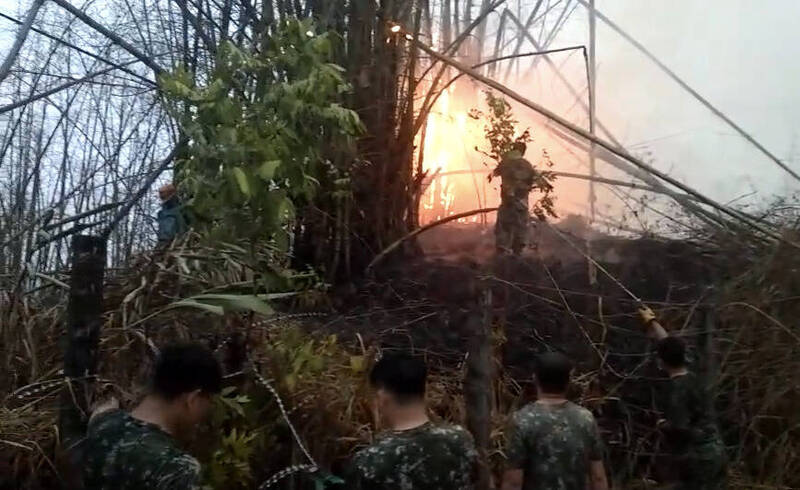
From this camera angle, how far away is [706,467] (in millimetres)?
4914

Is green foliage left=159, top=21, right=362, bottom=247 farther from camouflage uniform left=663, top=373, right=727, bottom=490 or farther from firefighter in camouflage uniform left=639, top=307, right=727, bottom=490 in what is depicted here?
camouflage uniform left=663, top=373, right=727, bottom=490

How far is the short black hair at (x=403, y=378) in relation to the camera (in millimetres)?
3305

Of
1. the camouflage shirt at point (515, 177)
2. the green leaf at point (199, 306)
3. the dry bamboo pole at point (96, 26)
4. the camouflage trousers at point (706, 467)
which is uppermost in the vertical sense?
the dry bamboo pole at point (96, 26)

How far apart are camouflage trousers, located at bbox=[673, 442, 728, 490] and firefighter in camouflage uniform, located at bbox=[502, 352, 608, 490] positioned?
3.84ft

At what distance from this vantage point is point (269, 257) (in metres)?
5.95

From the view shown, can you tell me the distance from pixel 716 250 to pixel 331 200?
329 centimetres

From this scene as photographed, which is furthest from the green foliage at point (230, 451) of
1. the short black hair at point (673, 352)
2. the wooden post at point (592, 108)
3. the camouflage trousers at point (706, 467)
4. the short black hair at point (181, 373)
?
the wooden post at point (592, 108)

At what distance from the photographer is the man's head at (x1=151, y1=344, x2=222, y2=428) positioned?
3.01 metres

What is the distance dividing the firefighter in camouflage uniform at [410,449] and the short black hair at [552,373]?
0.73m

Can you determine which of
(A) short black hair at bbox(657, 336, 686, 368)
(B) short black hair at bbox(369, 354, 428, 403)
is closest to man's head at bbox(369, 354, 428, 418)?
(B) short black hair at bbox(369, 354, 428, 403)

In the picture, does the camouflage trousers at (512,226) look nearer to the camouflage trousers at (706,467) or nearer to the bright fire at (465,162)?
the camouflage trousers at (706,467)

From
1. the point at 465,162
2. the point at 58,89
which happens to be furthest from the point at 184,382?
the point at 465,162

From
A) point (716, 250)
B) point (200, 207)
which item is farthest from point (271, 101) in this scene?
point (716, 250)

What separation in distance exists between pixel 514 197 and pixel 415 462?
3.48 metres
